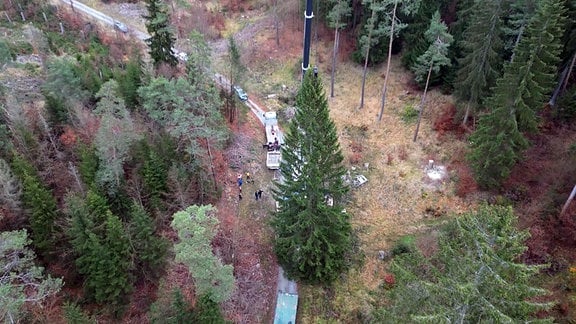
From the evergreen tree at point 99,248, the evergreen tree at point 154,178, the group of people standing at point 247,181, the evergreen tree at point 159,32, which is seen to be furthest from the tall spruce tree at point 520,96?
the evergreen tree at point 159,32

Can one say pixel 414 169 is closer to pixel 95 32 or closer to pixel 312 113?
pixel 312 113

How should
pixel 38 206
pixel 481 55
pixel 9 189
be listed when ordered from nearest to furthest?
pixel 9 189, pixel 38 206, pixel 481 55

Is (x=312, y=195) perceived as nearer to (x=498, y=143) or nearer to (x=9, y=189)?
(x=498, y=143)

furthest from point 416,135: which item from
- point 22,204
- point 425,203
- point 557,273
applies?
point 22,204

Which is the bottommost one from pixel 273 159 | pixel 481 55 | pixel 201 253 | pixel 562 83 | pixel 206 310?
pixel 273 159

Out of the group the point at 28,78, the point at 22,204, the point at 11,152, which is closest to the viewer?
the point at 22,204

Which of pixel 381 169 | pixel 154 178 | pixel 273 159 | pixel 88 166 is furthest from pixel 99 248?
pixel 381 169

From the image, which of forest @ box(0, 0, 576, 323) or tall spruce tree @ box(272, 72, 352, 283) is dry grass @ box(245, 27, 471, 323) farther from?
tall spruce tree @ box(272, 72, 352, 283)
